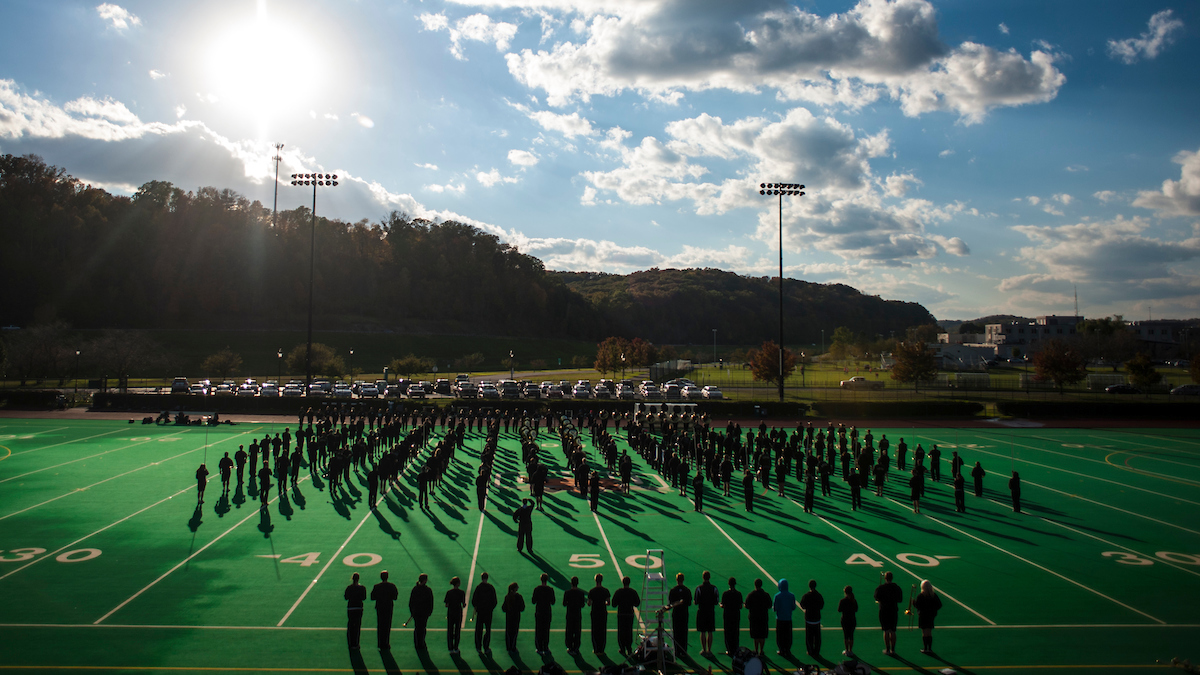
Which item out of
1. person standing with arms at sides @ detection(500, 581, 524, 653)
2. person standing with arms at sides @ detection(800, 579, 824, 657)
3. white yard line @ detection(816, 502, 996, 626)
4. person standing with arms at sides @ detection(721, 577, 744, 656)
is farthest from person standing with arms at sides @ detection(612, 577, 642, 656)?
white yard line @ detection(816, 502, 996, 626)

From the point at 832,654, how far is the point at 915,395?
4168 centimetres

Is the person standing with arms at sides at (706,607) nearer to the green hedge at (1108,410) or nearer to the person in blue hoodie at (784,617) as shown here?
the person in blue hoodie at (784,617)

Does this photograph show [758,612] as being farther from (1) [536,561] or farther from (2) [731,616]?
(1) [536,561]

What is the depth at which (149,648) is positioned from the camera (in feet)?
30.5

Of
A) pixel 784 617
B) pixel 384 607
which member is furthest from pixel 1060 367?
pixel 384 607

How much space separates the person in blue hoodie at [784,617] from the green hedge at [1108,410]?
3860 cm

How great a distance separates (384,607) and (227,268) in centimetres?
10892

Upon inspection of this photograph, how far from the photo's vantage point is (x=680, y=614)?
31.4ft

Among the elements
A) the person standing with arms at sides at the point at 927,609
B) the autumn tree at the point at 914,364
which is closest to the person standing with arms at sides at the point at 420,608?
the person standing with arms at sides at the point at 927,609

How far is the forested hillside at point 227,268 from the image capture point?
92375 millimetres

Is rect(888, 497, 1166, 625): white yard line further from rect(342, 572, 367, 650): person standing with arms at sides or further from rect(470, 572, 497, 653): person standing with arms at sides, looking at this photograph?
rect(342, 572, 367, 650): person standing with arms at sides

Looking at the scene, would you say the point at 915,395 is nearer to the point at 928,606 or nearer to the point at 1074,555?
the point at 1074,555

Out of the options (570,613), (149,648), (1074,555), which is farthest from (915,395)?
(149,648)

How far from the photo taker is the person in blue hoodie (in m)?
9.34
